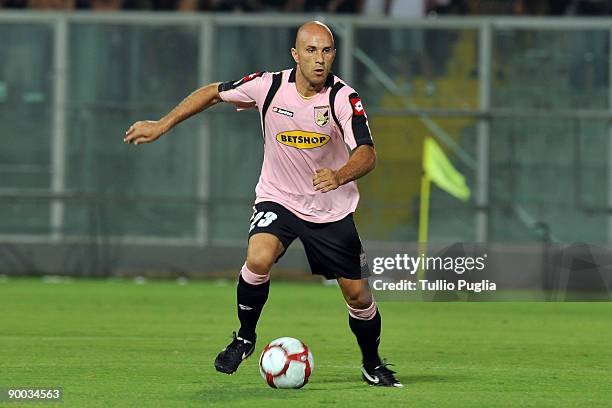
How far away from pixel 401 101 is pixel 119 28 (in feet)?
14.1

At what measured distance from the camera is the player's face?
32.3 feet

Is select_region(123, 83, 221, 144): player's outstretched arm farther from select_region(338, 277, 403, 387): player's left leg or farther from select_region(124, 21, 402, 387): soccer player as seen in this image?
select_region(338, 277, 403, 387): player's left leg

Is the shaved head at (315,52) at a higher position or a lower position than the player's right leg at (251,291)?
higher

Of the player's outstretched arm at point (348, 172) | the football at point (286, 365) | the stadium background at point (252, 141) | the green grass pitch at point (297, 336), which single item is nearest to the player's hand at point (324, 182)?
the player's outstretched arm at point (348, 172)

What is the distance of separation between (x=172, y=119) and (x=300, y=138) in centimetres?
84

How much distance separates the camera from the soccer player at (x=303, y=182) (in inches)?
391

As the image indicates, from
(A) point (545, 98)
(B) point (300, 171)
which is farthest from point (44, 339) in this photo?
(A) point (545, 98)

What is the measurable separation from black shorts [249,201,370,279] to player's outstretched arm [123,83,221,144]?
81 centimetres

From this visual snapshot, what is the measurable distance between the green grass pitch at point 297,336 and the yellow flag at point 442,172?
2493 millimetres

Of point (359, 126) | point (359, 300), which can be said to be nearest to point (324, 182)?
point (359, 126)

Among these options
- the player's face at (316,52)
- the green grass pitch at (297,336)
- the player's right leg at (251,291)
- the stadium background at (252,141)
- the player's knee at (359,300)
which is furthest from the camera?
the stadium background at (252,141)

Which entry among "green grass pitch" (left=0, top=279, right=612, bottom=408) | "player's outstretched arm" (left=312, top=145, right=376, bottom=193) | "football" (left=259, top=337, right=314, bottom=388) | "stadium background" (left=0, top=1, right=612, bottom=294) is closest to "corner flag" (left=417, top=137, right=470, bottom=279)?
"stadium background" (left=0, top=1, right=612, bottom=294)

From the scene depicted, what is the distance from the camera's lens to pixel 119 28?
22906 millimetres

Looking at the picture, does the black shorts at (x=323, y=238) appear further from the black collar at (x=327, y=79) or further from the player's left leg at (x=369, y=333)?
the black collar at (x=327, y=79)
